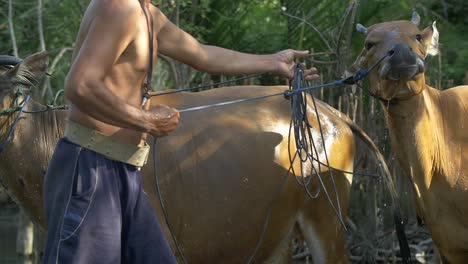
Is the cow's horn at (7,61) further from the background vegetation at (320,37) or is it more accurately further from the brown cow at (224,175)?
the background vegetation at (320,37)

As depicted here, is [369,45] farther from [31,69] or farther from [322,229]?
[31,69]

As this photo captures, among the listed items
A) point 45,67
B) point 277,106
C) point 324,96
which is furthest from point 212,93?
point 324,96

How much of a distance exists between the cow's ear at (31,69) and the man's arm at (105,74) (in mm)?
1657

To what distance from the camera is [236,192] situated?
619 cm

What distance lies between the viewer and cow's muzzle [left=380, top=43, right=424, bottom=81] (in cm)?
519

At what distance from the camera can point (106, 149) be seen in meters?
4.35

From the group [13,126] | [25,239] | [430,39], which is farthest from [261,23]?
[13,126]

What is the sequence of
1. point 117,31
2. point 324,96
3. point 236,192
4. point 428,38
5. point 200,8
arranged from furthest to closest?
point 200,8 < point 324,96 < point 236,192 < point 428,38 < point 117,31

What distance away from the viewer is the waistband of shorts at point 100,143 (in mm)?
4336

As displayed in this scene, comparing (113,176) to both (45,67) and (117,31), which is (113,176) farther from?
(45,67)

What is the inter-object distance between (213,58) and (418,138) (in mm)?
1478

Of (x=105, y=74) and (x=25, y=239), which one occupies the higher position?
(x=105, y=74)

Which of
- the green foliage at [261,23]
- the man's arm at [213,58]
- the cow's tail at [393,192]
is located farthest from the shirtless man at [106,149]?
the green foliage at [261,23]

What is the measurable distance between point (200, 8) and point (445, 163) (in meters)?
5.07
